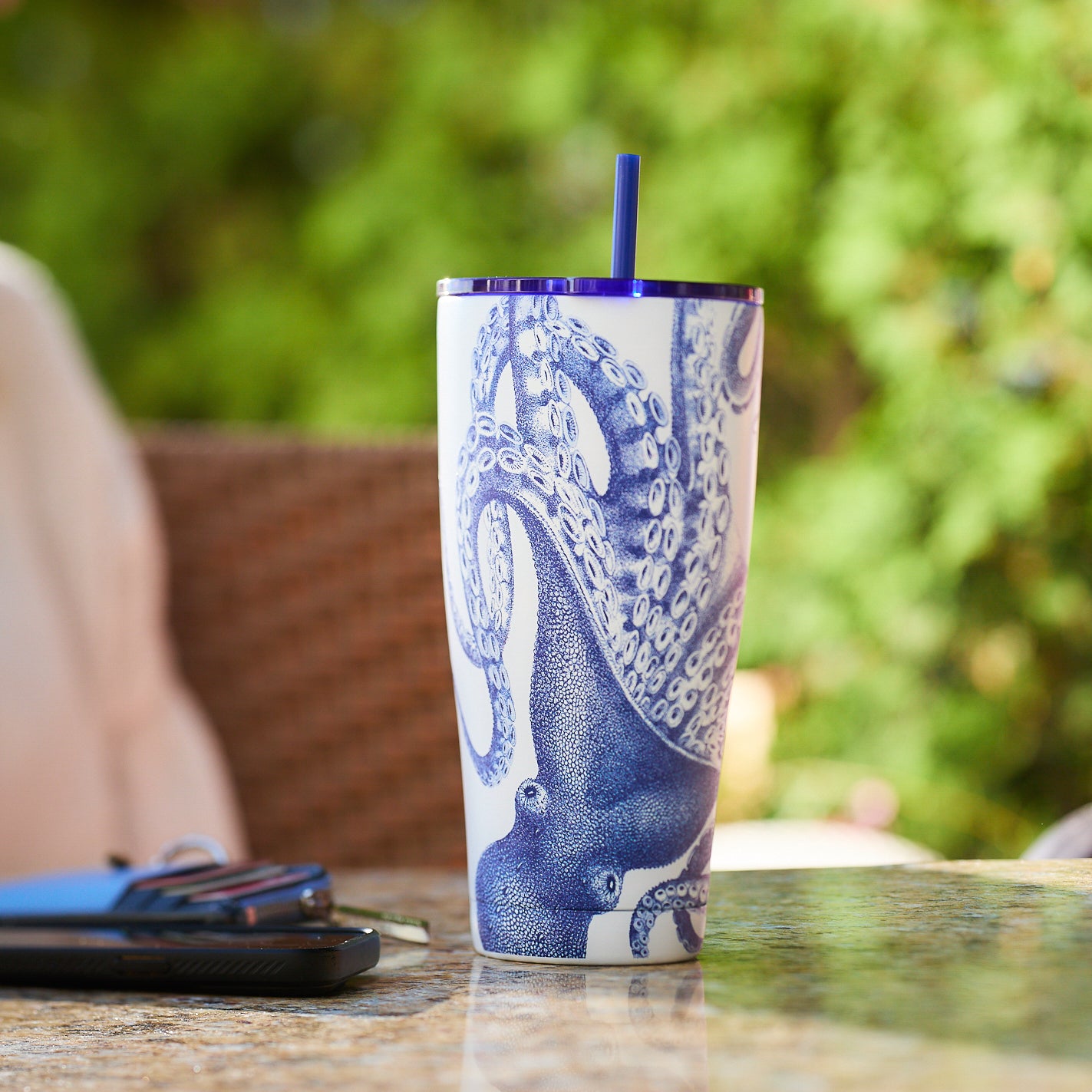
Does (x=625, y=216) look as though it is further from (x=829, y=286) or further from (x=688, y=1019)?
(x=829, y=286)

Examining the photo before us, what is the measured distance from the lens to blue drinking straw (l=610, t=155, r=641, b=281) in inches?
18.2

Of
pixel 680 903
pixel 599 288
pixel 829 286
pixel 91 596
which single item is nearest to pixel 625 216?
pixel 599 288

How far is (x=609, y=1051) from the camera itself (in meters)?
0.36

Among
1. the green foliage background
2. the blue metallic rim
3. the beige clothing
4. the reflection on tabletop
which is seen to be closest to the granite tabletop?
the reflection on tabletop

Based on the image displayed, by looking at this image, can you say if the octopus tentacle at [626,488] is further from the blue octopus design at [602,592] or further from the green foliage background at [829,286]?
the green foliage background at [829,286]

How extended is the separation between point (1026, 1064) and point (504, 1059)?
12 centimetres

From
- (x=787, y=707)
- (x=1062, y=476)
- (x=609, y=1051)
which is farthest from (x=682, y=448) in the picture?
(x=787, y=707)

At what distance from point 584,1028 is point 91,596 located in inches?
39.9

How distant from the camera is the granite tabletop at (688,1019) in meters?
0.33

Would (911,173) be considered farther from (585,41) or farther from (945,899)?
(945,899)

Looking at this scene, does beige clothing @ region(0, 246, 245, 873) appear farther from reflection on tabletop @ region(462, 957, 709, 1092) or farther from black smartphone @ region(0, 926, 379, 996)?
reflection on tabletop @ region(462, 957, 709, 1092)

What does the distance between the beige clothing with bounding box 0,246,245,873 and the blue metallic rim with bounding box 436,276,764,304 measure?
92 cm

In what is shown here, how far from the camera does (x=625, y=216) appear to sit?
0.47 meters

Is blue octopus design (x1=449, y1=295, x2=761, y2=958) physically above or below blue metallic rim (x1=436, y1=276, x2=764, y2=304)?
below
